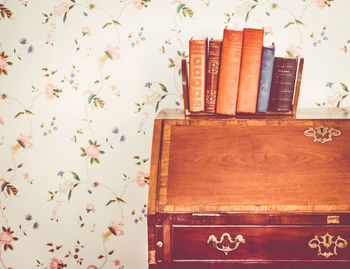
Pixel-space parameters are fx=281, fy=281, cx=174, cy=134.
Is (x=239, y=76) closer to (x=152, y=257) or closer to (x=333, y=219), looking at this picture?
(x=333, y=219)

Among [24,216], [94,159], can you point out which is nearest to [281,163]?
[94,159]

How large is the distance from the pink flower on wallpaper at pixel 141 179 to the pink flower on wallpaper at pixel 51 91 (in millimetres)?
585

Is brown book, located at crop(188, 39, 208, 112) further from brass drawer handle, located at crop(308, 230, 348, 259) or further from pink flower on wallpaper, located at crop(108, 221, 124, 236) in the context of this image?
pink flower on wallpaper, located at crop(108, 221, 124, 236)

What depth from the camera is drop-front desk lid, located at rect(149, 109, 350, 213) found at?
Result: 2.86ft

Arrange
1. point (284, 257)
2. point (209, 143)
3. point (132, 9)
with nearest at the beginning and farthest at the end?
point (284, 257) < point (209, 143) < point (132, 9)

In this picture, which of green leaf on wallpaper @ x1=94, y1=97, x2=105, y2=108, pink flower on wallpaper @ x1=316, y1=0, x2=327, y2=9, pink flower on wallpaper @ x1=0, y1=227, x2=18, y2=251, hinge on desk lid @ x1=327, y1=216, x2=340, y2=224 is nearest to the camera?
hinge on desk lid @ x1=327, y1=216, x2=340, y2=224

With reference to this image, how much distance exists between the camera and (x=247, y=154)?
0.97 meters

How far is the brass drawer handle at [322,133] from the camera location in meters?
0.99

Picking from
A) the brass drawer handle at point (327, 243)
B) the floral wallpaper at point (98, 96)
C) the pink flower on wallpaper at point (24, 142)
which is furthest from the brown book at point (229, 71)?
the pink flower on wallpaper at point (24, 142)

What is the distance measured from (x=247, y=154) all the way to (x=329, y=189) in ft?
0.89

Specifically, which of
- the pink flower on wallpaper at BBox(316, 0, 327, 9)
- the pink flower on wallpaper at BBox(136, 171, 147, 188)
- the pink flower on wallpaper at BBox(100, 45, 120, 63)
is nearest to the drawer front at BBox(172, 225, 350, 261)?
the pink flower on wallpaper at BBox(136, 171, 147, 188)

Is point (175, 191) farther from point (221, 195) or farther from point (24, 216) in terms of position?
point (24, 216)

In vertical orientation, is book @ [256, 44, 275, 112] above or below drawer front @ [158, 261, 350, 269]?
above

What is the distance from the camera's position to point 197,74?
3.41 ft
